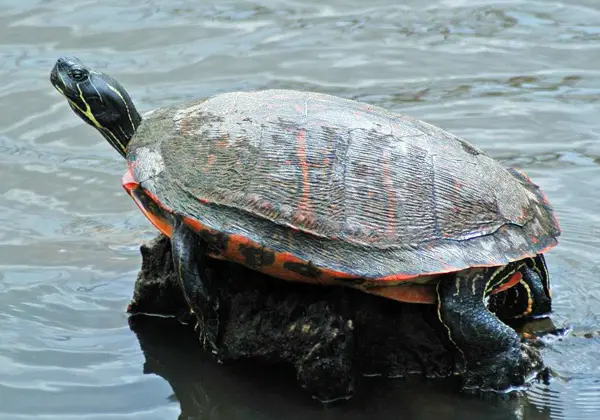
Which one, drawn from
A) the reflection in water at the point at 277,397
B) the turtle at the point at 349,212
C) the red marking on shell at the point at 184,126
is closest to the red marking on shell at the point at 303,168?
the turtle at the point at 349,212

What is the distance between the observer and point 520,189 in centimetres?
534

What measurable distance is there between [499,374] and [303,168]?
139cm

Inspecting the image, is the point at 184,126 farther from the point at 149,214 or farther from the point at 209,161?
the point at 149,214

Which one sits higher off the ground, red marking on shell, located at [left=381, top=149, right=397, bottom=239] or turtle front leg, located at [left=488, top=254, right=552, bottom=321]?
red marking on shell, located at [left=381, top=149, right=397, bottom=239]

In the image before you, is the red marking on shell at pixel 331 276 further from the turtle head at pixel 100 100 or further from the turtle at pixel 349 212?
the turtle head at pixel 100 100

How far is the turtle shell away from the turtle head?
494mm

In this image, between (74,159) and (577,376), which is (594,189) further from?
(74,159)

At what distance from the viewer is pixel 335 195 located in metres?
4.86

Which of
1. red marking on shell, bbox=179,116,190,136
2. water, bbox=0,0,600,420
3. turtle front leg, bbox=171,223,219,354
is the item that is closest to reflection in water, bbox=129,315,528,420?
water, bbox=0,0,600,420

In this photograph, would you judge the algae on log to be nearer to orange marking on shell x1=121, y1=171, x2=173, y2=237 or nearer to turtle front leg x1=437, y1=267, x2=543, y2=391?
turtle front leg x1=437, y1=267, x2=543, y2=391

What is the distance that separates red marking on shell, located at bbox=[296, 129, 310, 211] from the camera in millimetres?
4844

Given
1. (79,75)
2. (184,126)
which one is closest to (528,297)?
(184,126)

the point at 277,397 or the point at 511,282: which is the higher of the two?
the point at 511,282

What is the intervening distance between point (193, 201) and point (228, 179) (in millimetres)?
205
